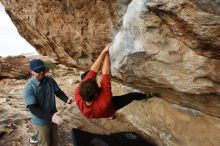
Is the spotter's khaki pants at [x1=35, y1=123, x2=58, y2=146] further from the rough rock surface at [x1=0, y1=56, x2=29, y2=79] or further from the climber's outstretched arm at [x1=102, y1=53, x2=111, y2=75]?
the rough rock surface at [x1=0, y1=56, x2=29, y2=79]

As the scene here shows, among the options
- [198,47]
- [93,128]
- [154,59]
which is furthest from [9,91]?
[198,47]

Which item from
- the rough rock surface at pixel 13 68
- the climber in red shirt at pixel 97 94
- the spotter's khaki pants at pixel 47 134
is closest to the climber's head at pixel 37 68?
the climber in red shirt at pixel 97 94

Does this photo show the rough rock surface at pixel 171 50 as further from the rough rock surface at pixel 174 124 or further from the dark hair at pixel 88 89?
the dark hair at pixel 88 89

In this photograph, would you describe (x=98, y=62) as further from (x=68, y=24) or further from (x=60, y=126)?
(x=60, y=126)

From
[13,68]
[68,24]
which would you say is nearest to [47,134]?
[68,24]

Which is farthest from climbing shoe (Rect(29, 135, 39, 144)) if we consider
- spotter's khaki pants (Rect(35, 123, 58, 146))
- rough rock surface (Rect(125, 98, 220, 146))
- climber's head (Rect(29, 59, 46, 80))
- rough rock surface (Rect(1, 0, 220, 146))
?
climber's head (Rect(29, 59, 46, 80))

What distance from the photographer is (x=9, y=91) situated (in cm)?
1154

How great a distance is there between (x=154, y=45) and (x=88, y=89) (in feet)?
3.37

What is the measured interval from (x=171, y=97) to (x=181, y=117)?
36 cm

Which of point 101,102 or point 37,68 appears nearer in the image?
point 101,102

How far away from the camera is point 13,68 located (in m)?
14.3

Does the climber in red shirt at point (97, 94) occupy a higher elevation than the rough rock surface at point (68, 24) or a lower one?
lower

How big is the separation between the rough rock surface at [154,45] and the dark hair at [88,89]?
58cm

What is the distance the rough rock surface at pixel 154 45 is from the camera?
4250mm
